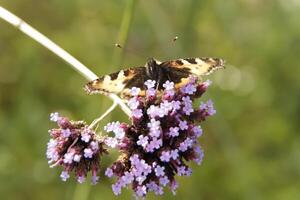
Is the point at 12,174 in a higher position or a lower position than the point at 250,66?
lower

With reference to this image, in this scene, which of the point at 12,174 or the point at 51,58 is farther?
the point at 51,58

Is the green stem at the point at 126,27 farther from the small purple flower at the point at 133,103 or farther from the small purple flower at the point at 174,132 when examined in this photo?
the small purple flower at the point at 174,132

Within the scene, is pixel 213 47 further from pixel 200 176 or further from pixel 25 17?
pixel 25 17

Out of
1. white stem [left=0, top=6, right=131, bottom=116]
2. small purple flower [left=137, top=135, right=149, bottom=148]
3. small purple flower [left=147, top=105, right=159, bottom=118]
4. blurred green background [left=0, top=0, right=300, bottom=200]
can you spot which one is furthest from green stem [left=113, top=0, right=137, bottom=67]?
blurred green background [left=0, top=0, right=300, bottom=200]

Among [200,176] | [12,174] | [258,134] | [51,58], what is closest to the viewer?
[12,174]

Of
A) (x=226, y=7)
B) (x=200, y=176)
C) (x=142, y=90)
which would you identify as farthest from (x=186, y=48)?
(x=142, y=90)

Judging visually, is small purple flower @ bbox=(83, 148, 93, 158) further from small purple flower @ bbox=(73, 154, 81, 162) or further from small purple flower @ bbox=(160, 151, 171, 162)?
small purple flower @ bbox=(160, 151, 171, 162)

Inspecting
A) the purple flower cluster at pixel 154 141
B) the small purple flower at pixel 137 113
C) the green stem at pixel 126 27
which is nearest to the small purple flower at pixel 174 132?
the purple flower cluster at pixel 154 141
